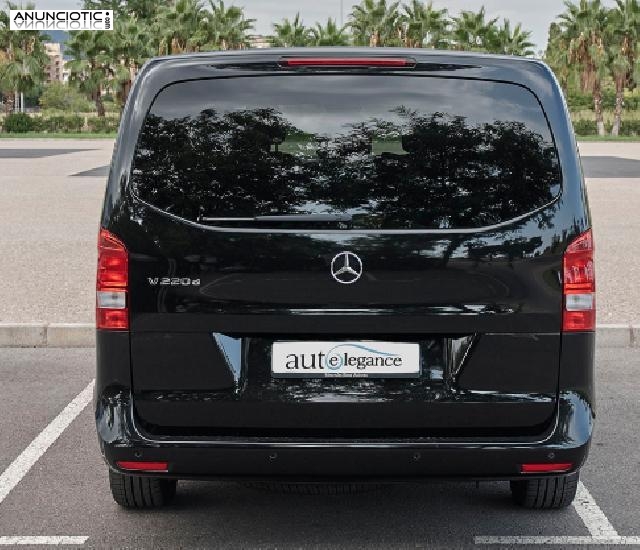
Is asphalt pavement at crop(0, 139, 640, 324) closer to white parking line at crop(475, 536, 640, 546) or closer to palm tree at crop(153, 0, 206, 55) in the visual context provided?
white parking line at crop(475, 536, 640, 546)

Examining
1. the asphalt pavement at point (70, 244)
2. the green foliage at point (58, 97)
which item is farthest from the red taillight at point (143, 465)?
the green foliage at point (58, 97)

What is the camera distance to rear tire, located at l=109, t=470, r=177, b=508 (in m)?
4.76

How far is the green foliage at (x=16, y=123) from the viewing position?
7462 centimetres

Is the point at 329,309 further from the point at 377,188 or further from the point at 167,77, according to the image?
the point at 167,77

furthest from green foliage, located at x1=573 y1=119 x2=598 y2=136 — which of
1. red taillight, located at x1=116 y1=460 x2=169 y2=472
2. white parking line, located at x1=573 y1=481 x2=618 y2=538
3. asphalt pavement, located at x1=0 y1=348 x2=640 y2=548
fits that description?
red taillight, located at x1=116 y1=460 x2=169 y2=472

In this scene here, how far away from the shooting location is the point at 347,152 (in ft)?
13.0

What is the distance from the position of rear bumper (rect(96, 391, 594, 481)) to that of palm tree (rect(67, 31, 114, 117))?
260ft

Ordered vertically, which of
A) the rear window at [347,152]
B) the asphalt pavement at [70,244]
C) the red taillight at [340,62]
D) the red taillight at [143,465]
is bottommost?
the asphalt pavement at [70,244]

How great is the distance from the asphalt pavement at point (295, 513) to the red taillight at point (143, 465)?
466 mm

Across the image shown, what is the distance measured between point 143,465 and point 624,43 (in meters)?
82.4

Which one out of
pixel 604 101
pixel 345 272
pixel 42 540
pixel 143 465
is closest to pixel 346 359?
pixel 345 272

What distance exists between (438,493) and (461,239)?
159 centimetres

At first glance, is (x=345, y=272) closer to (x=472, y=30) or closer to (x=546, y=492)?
(x=546, y=492)

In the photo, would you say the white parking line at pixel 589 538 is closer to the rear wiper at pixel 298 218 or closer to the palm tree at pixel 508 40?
the rear wiper at pixel 298 218
